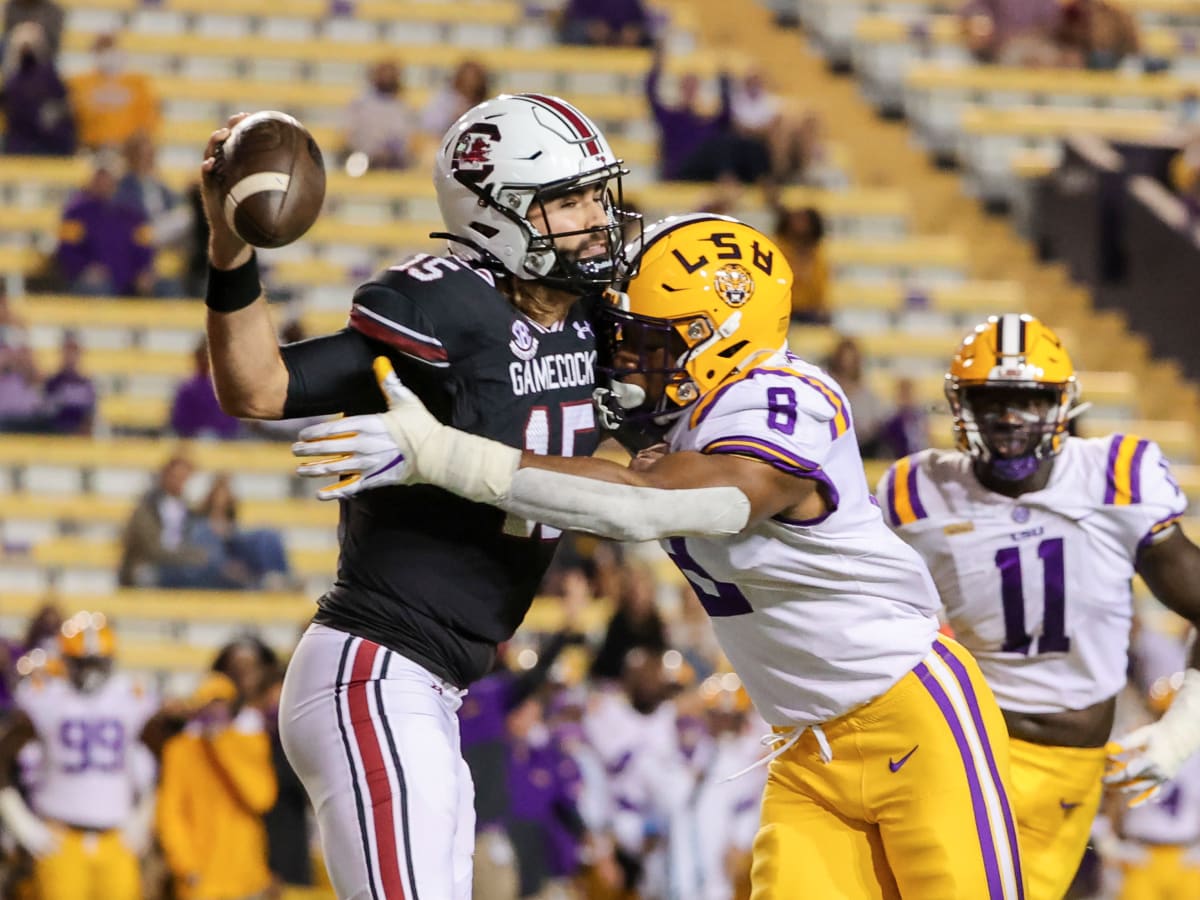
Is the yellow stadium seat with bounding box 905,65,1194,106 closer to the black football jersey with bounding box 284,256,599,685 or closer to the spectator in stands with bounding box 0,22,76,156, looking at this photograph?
the spectator in stands with bounding box 0,22,76,156

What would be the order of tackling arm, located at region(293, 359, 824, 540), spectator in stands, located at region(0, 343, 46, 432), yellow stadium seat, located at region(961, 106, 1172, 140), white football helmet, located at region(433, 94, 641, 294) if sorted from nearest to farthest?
1. tackling arm, located at region(293, 359, 824, 540)
2. white football helmet, located at region(433, 94, 641, 294)
3. spectator in stands, located at region(0, 343, 46, 432)
4. yellow stadium seat, located at region(961, 106, 1172, 140)

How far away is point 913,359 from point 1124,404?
1.17 m

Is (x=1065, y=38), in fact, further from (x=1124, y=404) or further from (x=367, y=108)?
(x=367, y=108)

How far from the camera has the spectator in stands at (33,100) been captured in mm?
11258

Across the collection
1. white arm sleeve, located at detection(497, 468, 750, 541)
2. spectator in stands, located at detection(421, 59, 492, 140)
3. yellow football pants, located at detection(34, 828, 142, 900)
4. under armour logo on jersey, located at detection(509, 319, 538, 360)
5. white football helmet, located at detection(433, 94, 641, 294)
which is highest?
spectator in stands, located at detection(421, 59, 492, 140)

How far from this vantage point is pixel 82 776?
820cm

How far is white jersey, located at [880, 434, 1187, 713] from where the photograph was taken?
492cm

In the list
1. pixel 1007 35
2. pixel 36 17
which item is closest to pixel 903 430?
pixel 1007 35

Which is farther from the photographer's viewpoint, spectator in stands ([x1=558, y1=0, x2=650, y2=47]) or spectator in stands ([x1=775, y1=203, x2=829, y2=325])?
spectator in stands ([x1=558, y1=0, x2=650, y2=47])

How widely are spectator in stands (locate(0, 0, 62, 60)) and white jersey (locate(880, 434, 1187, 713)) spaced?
8089 millimetres

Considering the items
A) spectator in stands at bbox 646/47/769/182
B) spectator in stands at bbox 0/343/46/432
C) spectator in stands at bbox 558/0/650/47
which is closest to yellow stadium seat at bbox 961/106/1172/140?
spectator in stands at bbox 646/47/769/182

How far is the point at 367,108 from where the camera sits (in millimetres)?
11453

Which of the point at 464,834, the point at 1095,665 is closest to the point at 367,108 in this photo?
the point at 1095,665

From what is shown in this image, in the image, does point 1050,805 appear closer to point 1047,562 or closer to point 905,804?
point 1047,562
